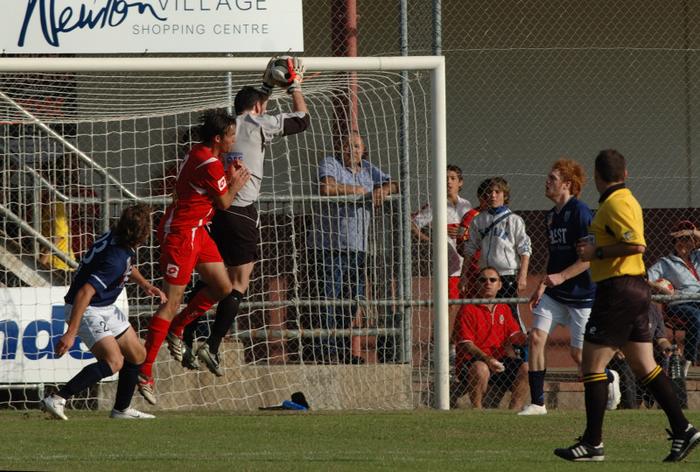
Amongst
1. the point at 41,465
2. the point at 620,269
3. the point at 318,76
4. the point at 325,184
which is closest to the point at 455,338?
the point at 325,184

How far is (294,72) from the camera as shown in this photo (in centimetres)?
1086

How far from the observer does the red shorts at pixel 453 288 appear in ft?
→ 44.1

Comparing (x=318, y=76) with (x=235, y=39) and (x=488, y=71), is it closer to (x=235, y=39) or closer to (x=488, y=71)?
(x=235, y=39)

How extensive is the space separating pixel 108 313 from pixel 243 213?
1259mm

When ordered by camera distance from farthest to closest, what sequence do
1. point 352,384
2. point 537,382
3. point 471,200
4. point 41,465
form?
1. point 471,200
2. point 352,384
3. point 537,382
4. point 41,465

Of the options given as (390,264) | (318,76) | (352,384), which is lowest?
(352,384)

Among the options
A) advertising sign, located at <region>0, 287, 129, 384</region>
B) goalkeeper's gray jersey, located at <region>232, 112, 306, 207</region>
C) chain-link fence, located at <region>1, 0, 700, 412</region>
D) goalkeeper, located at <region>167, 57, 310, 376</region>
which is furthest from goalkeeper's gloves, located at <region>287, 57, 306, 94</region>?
chain-link fence, located at <region>1, 0, 700, 412</region>

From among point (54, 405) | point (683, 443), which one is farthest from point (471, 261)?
point (683, 443)

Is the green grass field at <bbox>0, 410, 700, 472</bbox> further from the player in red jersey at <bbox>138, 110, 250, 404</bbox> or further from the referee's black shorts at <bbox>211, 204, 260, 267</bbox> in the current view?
the referee's black shorts at <bbox>211, 204, 260, 267</bbox>

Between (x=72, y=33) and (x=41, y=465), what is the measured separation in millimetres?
5727

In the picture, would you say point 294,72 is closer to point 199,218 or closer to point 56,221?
point 199,218

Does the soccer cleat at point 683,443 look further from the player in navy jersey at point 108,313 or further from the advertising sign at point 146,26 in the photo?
the advertising sign at point 146,26

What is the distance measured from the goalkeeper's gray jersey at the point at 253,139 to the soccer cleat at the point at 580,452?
3694 millimetres

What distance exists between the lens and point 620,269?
27.6 feet
